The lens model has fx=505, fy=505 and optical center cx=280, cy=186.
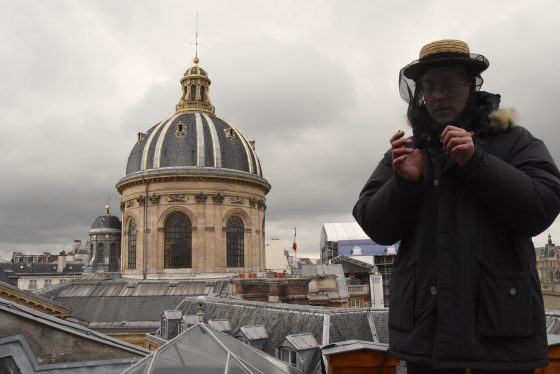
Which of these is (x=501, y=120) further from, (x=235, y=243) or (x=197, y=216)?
(x=235, y=243)

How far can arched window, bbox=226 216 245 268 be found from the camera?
3666cm

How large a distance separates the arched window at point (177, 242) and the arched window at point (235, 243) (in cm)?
277

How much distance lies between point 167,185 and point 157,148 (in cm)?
325

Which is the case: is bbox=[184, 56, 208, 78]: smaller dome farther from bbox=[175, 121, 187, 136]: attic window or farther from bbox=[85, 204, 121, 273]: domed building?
bbox=[85, 204, 121, 273]: domed building

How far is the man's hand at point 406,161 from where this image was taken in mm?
2264

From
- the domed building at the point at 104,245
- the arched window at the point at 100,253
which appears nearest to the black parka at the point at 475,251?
the domed building at the point at 104,245

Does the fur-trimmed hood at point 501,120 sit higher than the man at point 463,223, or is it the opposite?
the fur-trimmed hood at point 501,120

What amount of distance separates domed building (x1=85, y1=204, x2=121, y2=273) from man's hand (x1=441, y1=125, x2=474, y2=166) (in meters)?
57.0

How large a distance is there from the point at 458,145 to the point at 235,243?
117 ft

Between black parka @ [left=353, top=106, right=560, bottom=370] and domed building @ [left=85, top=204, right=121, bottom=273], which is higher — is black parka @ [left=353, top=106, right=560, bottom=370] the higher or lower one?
the lower one

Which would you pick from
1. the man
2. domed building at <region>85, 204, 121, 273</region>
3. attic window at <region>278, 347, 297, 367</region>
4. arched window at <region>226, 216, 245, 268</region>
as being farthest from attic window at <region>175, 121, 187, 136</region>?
the man

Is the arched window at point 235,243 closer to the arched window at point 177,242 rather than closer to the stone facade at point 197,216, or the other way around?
the stone facade at point 197,216

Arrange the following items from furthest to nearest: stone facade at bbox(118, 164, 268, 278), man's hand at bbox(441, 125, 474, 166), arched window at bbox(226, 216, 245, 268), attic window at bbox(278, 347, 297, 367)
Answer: arched window at bbox(226, 216, 245, 268), stone facade at bbox(118, 164, 268, 278), attic window at bbox(278, 347, 297, 367), man's hand at bbox(441, 125, 474, 166)

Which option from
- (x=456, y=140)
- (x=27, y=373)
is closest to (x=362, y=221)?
(x=456, y=140)
